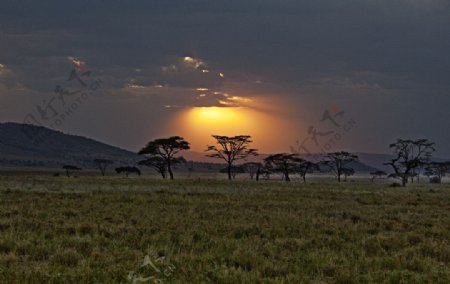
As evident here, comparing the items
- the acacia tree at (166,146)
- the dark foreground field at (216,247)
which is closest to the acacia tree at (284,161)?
the acacia tree at (166,146)

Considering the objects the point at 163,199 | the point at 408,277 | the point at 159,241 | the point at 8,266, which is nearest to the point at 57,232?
the point at 159,241

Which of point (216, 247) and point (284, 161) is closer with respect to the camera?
point (216, 247)

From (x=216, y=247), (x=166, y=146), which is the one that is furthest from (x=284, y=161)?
(x=216, y=247)

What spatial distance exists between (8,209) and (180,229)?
855 cm

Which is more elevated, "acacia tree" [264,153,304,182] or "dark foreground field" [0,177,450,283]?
"acacia tree" [264,153,304,182]

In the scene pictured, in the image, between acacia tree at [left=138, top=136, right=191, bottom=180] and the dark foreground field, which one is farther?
acacia tree at [left=138, top=136, right=191, bottom=180]

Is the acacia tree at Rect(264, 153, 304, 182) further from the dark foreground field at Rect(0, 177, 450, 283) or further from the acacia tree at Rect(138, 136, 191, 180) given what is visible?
the dark foreground field at Rect(0, 177, 450, 283)

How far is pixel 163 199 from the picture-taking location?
2680 centimetres

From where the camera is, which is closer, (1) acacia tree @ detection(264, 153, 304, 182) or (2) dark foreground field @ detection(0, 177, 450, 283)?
(2) dark foreground field @ detection(0, 177, 450, 283)

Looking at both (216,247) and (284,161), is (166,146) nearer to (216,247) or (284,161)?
(284,161)

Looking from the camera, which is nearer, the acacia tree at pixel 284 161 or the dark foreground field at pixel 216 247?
the dark foreground field at pixel 216 247

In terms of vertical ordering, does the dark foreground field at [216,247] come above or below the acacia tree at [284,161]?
below

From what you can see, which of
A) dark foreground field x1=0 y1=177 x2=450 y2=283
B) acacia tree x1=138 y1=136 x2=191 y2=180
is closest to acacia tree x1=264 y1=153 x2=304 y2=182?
acacia tree x1=138 y1=136 x2=191 y2=180

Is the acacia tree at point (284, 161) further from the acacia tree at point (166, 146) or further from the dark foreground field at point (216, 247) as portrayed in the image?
the dark foreground field at point (216, 247)
